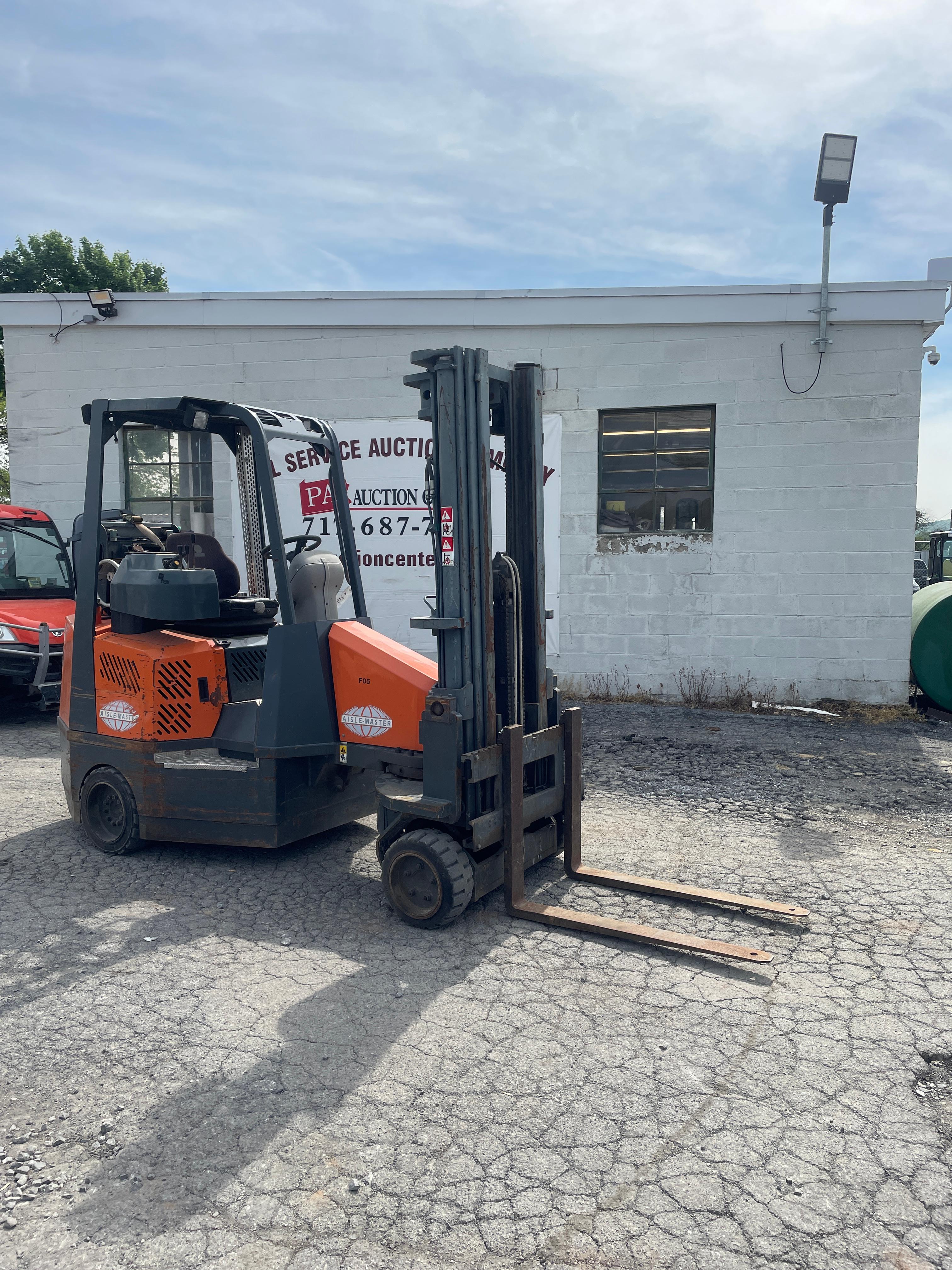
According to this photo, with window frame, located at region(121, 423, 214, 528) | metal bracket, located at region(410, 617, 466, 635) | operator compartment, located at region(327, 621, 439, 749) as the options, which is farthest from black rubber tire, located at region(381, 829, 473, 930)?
window frame, located at region(121, 423, 214, 528)

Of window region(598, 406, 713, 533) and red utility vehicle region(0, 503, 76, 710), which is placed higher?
window region(598, 406, 713, 533)

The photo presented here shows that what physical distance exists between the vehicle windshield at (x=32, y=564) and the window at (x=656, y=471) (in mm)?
6498

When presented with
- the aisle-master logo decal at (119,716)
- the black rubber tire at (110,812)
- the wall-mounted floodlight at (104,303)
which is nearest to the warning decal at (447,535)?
the aisle-master logo decal at (119,716)

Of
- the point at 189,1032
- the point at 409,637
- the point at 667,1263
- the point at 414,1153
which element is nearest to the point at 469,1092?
the point at 414,1153

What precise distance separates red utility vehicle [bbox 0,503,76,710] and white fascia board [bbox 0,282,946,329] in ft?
9.35

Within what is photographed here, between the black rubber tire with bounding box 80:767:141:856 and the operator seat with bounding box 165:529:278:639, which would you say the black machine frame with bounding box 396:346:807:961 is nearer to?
the operator seat with bounding box 165:529:278:639

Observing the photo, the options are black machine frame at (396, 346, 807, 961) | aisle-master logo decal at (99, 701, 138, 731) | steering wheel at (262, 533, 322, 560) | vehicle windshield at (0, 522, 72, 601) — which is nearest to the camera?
black machine frame at (396, 346, 807, 961)

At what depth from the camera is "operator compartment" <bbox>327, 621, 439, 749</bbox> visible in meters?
4.59

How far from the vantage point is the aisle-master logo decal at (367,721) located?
15.3 feet

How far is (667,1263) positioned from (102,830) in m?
4.22

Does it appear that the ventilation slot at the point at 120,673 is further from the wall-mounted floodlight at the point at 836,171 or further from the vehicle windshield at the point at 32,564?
the wall-mounted floodlight at the point at 836,171

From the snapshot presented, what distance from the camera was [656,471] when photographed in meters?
10.4

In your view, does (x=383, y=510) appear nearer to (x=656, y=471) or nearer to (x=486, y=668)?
(x=656, y=471)

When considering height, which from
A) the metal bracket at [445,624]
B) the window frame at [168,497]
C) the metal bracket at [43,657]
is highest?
the window frame at [168,497]
